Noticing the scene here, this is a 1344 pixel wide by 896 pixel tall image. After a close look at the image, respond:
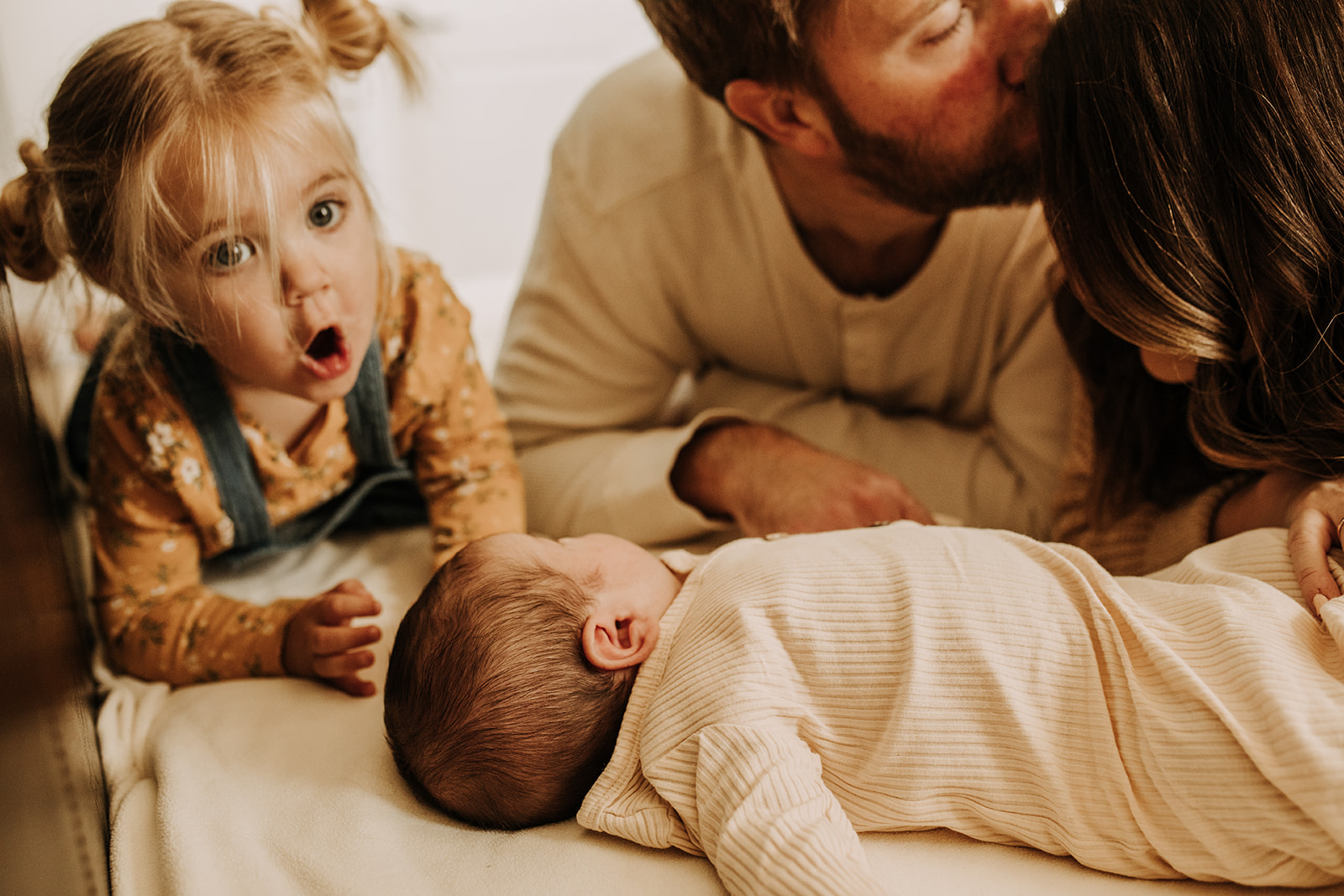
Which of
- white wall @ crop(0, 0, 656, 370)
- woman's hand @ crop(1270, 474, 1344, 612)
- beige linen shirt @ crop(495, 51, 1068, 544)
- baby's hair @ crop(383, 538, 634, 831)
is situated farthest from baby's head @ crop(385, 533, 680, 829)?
white wall @ crop(0, 0, 656, 370)

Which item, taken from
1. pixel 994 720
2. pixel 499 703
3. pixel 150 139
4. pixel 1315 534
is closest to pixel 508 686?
pixel 499 703

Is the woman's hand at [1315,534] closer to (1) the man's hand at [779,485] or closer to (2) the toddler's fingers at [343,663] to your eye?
(1) the man's hand at [779,485]

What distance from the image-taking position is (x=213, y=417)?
1.04 m

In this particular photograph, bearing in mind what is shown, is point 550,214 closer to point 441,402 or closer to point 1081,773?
point 441,402

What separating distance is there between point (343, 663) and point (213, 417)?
0.29 meters

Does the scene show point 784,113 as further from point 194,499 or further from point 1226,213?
point 194,499

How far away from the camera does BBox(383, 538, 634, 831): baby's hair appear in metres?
0.81

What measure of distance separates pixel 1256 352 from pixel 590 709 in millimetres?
642

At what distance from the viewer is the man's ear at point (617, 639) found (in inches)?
33.8

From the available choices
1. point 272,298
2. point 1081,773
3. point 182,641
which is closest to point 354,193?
point 272,298

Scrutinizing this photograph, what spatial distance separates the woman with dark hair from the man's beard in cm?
11

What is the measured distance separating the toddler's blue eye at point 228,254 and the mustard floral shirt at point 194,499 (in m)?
0.18

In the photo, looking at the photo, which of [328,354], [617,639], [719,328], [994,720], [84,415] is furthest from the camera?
[719,328]

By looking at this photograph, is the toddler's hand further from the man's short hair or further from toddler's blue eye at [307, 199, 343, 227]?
the man's short hair
